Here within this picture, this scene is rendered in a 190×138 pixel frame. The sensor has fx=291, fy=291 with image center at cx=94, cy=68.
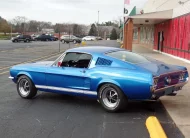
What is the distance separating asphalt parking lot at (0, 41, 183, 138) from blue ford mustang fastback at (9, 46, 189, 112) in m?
0.36

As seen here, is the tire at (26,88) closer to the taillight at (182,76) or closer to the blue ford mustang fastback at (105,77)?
the blue ford mustang fastback at (105,77)

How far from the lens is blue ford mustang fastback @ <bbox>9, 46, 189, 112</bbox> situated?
5938 millimetres

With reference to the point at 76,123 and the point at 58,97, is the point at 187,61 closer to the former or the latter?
the point at 58,97

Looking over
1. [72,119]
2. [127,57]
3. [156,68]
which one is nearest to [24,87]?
[72,119]

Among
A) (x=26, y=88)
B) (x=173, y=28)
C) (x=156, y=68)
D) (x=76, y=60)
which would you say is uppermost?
(x=173, y=28)

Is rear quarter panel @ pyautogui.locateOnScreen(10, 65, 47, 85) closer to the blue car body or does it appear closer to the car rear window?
the blue car body

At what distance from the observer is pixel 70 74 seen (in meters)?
6.82

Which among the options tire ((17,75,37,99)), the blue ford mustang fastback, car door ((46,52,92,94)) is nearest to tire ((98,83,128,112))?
the blue ford mustang fastback

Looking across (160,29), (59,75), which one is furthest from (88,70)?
(160,29)

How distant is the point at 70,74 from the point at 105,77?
0.97 meters

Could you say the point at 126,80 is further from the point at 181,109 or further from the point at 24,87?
the point at 24,87

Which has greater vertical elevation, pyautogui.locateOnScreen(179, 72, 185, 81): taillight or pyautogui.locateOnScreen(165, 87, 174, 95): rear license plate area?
pyautogui.locateOnScreen(179, 72, 185, 81): taillight

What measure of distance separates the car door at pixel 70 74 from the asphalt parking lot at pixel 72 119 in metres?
0.46

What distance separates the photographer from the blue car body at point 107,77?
19.3ft
